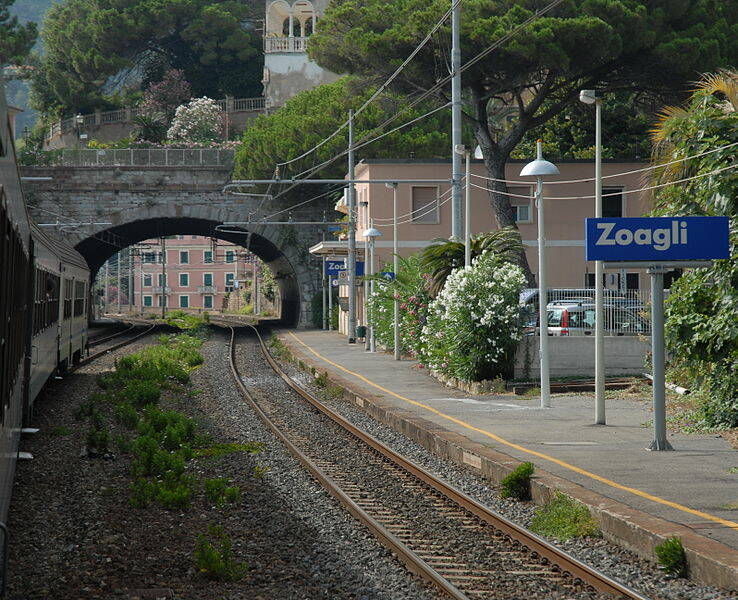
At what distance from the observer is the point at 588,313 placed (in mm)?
22688

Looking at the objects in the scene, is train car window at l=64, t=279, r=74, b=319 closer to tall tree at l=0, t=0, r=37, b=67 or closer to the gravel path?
the gravel path

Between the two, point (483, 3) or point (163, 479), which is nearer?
point (163, 479)

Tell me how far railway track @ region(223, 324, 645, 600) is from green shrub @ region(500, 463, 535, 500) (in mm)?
447

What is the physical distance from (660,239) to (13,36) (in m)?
37.2

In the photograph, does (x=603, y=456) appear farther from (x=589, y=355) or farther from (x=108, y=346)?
(x=108, y=346)

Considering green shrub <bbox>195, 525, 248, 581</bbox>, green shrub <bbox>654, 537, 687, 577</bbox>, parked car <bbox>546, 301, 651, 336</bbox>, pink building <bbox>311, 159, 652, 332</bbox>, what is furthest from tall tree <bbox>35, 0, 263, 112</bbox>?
green shrub <bbox>654, 537, 687, 577</bbox>

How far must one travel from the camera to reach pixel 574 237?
39812 mm

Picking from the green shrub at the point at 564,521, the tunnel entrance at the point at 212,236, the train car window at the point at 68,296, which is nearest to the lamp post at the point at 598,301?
the green shrub at the point at 564,521

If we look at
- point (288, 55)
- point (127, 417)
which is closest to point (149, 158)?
point (288, 55)

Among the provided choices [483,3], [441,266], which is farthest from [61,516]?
[483,3]

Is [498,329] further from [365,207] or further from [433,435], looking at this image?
[365,207]

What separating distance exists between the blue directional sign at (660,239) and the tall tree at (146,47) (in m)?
63.7

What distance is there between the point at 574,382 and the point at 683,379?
346 centimetres

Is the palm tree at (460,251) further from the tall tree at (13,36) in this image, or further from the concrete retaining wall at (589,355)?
the tall tree at (13,36)
